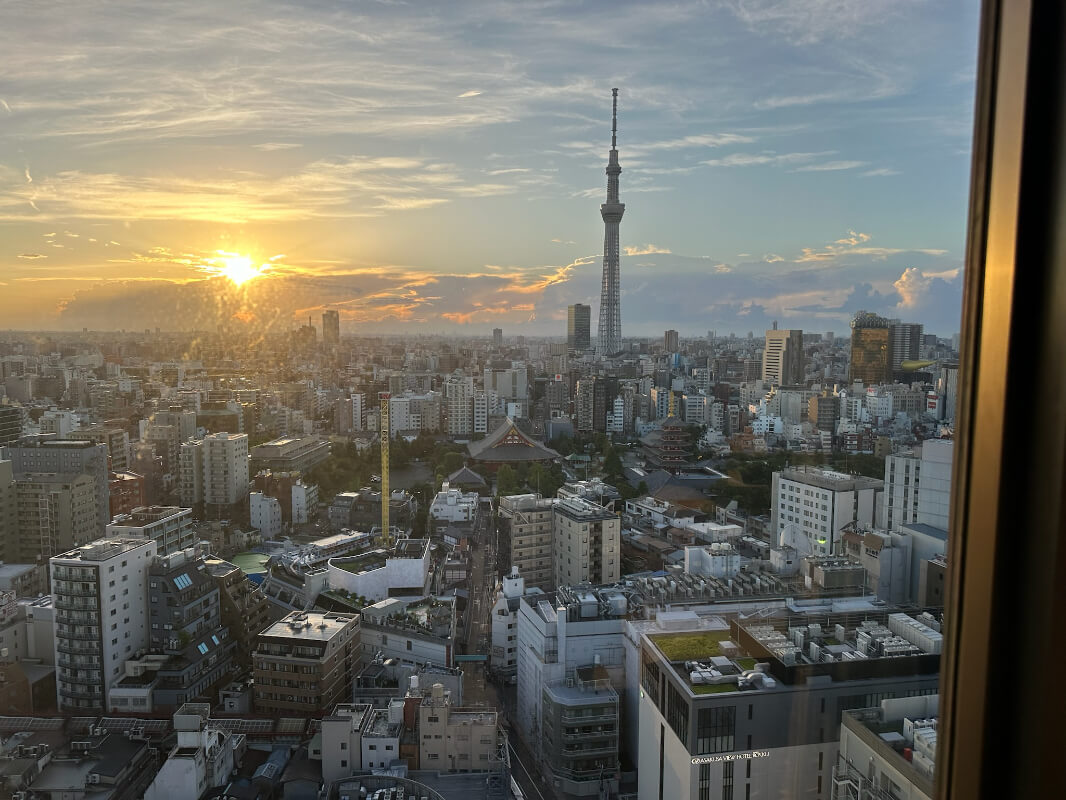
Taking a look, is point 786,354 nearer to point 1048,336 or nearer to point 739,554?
point 739,554

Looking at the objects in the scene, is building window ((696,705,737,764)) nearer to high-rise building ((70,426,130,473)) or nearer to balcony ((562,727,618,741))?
balcony ((562,727,618,741))

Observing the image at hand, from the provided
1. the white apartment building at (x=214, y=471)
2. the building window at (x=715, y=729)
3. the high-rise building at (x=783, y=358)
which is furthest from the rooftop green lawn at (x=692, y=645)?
the white apartment building at (x=214, y=471)

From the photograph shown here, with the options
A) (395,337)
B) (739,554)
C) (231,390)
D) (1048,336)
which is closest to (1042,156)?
(1048,336)

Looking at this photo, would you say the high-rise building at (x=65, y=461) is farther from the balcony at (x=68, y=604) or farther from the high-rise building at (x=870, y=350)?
the high-rise building at (x=870, y=350)

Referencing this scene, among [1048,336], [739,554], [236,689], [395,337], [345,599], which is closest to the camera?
[1048,336]

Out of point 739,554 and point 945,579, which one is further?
point 739,554

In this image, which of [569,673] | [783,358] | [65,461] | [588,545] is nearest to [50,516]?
[65,461]

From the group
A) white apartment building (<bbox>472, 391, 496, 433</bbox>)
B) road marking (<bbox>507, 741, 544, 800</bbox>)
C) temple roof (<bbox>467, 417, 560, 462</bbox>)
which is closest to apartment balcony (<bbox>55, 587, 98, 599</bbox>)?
road marking (<bbox>507, 741, 544, 800</bbox>)
